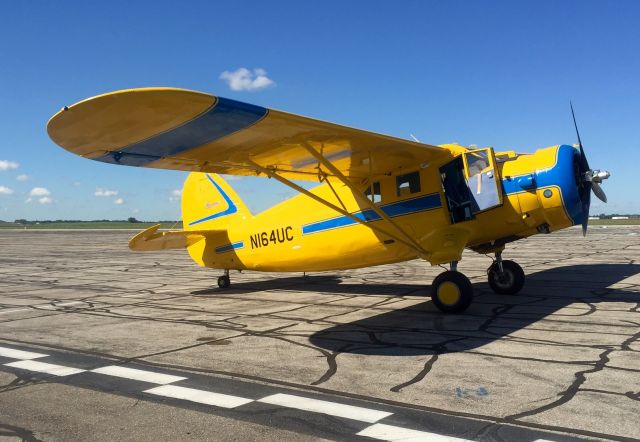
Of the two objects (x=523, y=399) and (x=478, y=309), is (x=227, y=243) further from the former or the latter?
(x=523, y=399)

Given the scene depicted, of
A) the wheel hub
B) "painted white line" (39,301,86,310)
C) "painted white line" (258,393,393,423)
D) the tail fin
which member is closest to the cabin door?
the wheel hub

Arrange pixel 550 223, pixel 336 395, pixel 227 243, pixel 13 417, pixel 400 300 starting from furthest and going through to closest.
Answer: pixel 227 243 < pixel 400 300 < pixel 550 223 < pixel 336 395 < pixel 13 417

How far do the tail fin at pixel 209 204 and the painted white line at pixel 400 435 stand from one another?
919 centimetres

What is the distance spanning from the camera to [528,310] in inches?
344

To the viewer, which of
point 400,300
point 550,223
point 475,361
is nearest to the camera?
point 475,361

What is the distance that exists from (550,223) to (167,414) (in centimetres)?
690

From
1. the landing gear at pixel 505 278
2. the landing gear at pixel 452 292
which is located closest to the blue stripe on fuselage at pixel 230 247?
the landing gear at pixel 452 292

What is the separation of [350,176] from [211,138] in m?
3.78

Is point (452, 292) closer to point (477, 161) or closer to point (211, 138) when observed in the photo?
point (477, 161)

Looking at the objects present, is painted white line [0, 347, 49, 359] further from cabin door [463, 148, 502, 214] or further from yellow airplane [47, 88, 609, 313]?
cabin door [463, 148, 502, 214]

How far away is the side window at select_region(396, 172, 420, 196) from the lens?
9312 millimetres

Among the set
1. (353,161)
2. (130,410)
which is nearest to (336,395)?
(130,410)

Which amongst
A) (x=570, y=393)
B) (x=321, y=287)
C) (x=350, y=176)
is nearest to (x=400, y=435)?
(x=570, y=393)

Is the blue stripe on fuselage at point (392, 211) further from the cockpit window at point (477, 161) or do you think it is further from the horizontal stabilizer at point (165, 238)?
the horizontal stabilizer at point (165, 238)
